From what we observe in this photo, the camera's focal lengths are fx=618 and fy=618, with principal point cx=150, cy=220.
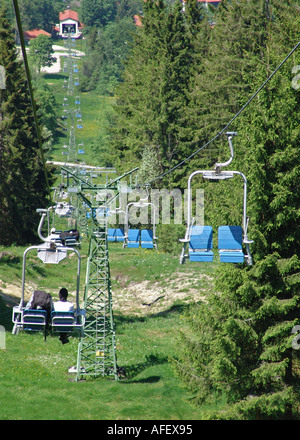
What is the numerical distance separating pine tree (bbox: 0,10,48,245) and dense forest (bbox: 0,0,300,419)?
18 cm

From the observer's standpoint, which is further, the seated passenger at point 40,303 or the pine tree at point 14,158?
the pine tree at point 14,158

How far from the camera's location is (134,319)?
35938 millimetres

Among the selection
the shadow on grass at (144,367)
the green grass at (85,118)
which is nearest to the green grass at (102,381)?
the shadow on grass at (144,367)

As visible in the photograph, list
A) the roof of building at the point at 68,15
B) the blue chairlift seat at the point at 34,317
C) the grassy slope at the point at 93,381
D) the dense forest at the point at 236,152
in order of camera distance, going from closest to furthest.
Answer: the blue chairlift seat at the point at 34,317, the dense forest at the point at 236,152, the grassy slope at the point at 93,381, the roof of building at the point at 68,15

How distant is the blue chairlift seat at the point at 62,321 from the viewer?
14820 mm

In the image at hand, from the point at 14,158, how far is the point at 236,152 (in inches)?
1141

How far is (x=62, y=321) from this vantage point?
48.8 feet

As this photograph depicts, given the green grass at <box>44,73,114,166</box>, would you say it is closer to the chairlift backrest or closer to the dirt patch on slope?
the dirt patch on slope

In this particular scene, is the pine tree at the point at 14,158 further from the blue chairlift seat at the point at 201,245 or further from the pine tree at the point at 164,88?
the blue chairlift seat at the point at 201,245

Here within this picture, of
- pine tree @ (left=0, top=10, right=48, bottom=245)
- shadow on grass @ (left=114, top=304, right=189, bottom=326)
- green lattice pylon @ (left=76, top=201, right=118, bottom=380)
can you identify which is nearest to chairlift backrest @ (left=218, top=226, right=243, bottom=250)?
green lattice pylon @ (left=76, top=201, right=118, bottom=380)

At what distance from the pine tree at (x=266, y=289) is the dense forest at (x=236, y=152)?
0.04 m

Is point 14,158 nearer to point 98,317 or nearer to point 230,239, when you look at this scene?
point 98,317

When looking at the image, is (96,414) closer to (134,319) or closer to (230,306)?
(230,306)

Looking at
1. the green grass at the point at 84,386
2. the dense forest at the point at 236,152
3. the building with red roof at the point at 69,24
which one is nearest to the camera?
the dense forest at the point at 236,152
